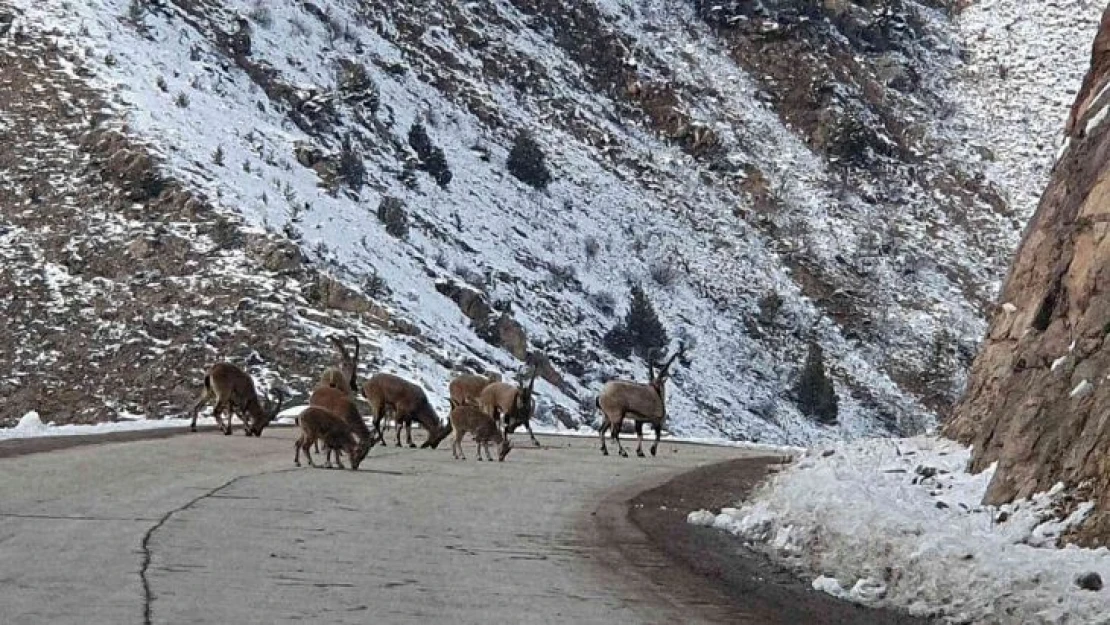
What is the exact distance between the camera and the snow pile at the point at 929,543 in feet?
35.0

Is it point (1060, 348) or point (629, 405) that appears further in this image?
point (629, 405)

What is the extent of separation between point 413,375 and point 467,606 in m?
31.2

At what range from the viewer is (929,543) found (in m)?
11.9

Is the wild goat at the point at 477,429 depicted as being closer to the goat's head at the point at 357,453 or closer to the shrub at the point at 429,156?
the goat's head at the point at 357,453

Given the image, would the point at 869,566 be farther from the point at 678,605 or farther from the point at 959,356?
the point at 959,356

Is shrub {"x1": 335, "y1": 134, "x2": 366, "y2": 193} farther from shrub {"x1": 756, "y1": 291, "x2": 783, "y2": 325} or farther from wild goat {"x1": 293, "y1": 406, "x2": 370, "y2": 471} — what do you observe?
wild goat {"x1": 293, "y1": 406, "x2": 370, "y2": 471}

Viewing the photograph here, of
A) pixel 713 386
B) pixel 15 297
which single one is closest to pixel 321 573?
pixel 15 297

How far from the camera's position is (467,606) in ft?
33.2

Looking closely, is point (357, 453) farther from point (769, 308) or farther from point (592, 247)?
point (769, 308)

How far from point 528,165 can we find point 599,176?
566 cm

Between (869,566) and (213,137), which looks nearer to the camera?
(869,566)

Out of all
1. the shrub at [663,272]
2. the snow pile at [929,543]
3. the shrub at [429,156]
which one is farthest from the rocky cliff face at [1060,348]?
the shrub at [663,272]

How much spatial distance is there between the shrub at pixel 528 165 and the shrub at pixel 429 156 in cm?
426

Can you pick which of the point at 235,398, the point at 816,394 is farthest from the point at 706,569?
the point at 816,394
